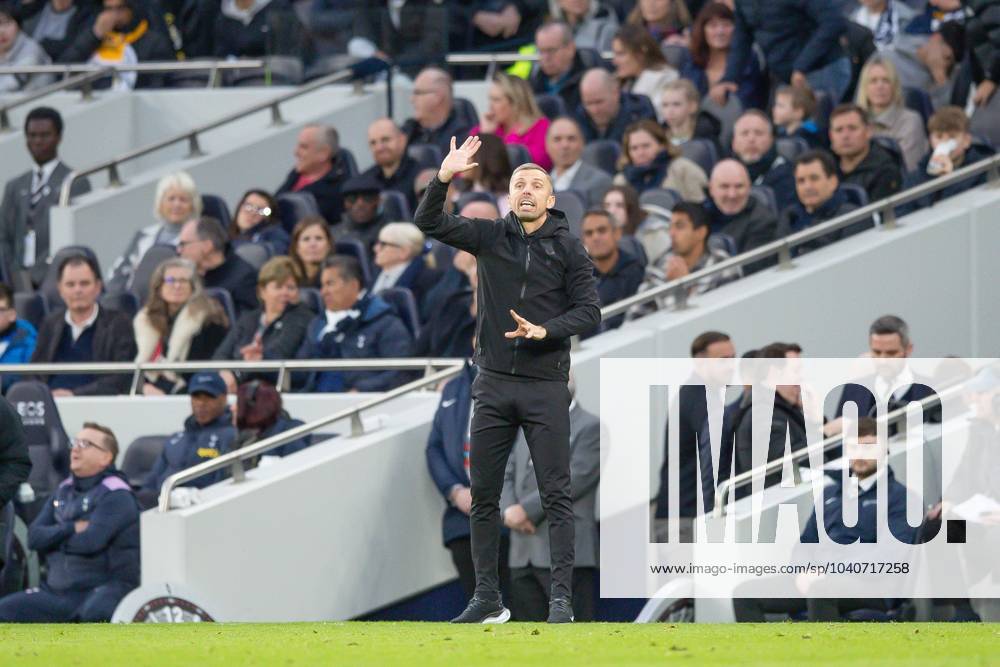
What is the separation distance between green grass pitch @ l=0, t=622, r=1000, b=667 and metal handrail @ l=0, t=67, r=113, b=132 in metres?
10.6

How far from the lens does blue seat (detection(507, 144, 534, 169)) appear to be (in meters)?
14.7

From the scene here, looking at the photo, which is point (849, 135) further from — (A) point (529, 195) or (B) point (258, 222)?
(A) point (529, 195)

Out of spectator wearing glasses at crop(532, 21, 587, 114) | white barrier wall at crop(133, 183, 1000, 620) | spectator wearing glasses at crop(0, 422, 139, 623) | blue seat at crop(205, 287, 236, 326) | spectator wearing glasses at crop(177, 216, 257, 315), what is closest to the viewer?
white barrier wall at crop(133, 183, 1000, 620)

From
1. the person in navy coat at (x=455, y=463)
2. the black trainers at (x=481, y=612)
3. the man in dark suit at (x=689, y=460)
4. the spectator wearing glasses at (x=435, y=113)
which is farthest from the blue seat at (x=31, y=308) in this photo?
the black trainers at (x=481, y=612)

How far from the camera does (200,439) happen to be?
12555mm

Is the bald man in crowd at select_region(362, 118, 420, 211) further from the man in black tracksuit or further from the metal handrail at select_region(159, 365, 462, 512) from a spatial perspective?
the man in black tracksuit

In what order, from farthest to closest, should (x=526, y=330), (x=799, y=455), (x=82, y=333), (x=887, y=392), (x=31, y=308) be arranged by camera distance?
(x=31, y=308)
(x=82, y=333)
(x=887, y=392)
(x=799, y=455)
(x=526, y=330)

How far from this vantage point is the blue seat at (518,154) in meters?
14.7

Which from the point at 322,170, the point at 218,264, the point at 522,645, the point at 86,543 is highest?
the point at 322,170

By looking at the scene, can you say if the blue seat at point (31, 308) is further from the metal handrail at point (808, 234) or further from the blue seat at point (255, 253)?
the metal handrail at point (808, 234)

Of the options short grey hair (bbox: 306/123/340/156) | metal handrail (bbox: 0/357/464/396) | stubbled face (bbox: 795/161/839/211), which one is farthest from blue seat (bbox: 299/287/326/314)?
stubbled face (bbox: 795/161/839/211)

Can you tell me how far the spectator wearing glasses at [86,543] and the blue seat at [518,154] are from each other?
156 inches

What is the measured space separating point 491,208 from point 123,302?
9.99ft

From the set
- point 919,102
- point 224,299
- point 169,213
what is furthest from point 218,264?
point 919,102
